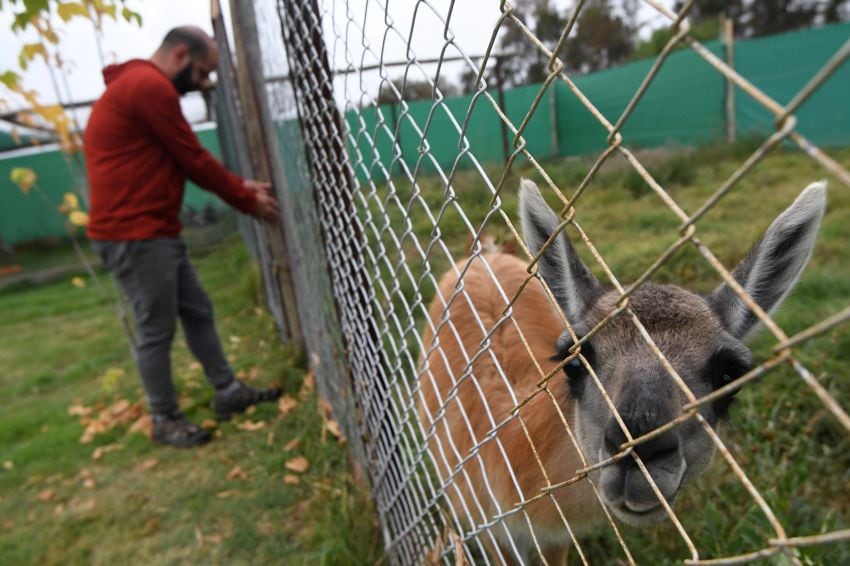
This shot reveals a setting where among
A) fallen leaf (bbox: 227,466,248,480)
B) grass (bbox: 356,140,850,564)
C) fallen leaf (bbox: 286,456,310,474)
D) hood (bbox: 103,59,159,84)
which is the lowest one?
fallen leaf (bbox: 227,466,248,480)

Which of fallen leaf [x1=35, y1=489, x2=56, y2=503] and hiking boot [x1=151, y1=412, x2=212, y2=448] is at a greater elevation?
hiking boot [x1=151, y1=412, x2=212, y2=448]

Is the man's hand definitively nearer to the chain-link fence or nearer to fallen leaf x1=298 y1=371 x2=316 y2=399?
the chain-link fence

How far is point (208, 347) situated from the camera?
430 centimetres

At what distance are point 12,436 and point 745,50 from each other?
47.0ft

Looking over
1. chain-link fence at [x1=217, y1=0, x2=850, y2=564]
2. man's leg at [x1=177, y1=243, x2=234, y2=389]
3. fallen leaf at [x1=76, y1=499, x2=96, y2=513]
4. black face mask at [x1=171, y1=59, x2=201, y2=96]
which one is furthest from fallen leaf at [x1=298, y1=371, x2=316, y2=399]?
black face mask at [x1=171, y1=59, x2=201, y2=96]

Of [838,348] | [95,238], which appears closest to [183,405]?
[95,238]

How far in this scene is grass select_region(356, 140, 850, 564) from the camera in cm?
196

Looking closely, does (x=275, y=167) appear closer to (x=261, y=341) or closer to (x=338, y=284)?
(x=338, y=284)

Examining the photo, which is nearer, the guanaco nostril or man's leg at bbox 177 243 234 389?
the guanaco nostril

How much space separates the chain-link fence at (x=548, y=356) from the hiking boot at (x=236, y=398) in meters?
0.67

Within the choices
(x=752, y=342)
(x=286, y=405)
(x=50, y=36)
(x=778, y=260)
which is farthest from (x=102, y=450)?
(x=752, y=342)

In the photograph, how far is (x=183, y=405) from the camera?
4.59m

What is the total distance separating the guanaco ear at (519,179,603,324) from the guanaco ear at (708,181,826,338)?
36 centimetres

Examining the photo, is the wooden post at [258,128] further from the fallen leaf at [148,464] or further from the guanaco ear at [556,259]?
the guanaco ear at [556,259]
